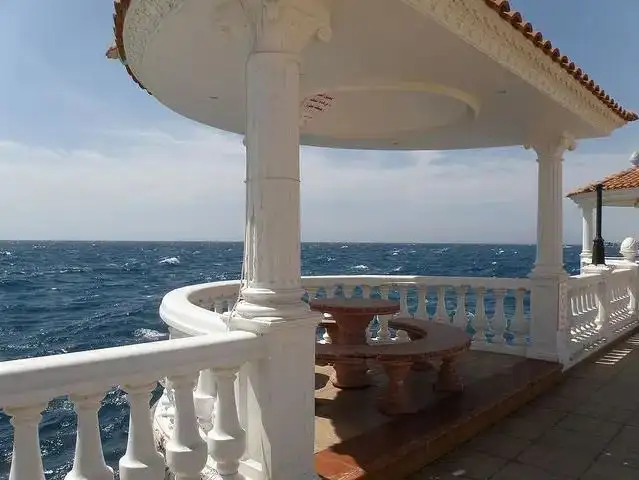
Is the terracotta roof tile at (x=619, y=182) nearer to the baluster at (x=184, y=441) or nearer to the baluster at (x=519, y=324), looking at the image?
the baluster at (x=519, y=324)

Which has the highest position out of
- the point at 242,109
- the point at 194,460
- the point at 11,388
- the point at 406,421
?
the point at 242,109

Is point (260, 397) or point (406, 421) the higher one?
point (260, 397)

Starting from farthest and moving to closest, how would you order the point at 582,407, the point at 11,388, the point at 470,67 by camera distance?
1. the point at 582,407
2. the point at 470,67
3. the point at 11,388

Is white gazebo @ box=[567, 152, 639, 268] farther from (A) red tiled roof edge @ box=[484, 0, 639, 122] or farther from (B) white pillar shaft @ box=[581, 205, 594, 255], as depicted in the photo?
(A) red tiled roof edge @ box=[484, 0, 639, 122]

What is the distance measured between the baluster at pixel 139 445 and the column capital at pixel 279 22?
5.96 ft

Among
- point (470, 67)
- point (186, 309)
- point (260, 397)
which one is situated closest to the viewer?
point (260, 397)

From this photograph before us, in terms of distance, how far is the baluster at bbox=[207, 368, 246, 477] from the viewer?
2.79m

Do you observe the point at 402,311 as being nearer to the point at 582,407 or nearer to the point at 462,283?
the point at 462,283

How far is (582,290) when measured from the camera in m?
7.52

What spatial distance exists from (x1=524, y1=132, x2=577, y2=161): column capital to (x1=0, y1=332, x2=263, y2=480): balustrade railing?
4949 mm

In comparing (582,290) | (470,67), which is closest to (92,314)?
(582,290)

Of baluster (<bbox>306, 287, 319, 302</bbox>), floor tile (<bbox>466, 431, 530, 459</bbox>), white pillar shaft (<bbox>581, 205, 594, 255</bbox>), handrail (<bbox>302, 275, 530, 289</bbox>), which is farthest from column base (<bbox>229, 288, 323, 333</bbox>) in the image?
white pillar shaft (<bbox>581, 205, 594, 255</bbox>)

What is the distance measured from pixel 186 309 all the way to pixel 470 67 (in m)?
2.81

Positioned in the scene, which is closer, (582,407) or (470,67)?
(470,67)
